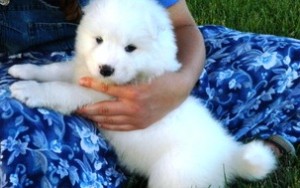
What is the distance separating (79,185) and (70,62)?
0.52 m

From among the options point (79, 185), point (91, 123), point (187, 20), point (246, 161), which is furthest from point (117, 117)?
point (187, 20)

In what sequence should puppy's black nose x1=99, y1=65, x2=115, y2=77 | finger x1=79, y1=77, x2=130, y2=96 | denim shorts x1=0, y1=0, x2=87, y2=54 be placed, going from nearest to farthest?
puppy's black nose x1=99, y1=65, x2=115, y2=77 < finger x1=79, y1=77, x2=130, y2=96 < denim shorts x1=0, y1=0, x2=87, y2=54

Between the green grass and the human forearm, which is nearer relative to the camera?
the human forearm

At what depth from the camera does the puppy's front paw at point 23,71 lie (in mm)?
2551

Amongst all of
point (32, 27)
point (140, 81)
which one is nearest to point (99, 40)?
point (140, 81)

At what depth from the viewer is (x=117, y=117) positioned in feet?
8.20

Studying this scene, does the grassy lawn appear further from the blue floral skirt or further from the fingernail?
the fingernail

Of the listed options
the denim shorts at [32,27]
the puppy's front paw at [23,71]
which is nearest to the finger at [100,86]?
the puppy's front paw at [23,71]

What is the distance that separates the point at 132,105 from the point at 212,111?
1.83ft

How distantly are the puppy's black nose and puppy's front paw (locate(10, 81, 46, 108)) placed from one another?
0.24m

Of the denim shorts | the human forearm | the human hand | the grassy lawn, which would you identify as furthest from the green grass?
the human hand

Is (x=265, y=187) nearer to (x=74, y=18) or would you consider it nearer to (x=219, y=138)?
(x=219, y=138)

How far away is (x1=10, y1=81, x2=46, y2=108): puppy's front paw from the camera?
2.34 m

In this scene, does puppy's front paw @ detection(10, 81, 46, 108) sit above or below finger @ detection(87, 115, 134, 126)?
above
